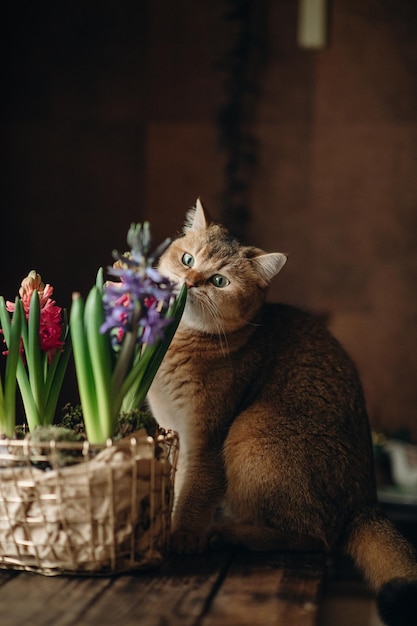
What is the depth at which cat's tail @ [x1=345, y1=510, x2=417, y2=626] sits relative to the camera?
1.19 m

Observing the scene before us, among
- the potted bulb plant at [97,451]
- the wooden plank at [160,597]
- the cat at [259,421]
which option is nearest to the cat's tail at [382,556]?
the cat at [259,421]

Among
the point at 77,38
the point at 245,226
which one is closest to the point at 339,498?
the point at 245,226

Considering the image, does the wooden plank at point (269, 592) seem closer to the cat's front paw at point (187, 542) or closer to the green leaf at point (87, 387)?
the cat's front paw at point (187, 542)

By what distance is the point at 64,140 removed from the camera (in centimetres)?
404

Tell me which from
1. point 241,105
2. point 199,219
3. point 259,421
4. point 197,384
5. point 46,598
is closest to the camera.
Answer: point 46,598

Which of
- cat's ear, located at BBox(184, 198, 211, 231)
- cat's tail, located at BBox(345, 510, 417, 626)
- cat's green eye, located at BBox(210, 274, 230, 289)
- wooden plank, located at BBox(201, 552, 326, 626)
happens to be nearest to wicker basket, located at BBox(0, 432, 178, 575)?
wooden plank, located at BBox(201, 552, 326, 626)

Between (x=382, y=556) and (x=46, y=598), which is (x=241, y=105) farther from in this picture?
(x=46, y=598)

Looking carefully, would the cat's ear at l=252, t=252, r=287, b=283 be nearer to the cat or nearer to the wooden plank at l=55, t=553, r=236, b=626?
the cat

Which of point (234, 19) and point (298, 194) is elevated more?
point (234, 19)

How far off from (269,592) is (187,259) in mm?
845

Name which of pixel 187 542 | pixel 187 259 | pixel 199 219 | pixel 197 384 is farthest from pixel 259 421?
pixel 199 219

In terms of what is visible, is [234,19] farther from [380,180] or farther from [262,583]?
[262,583]

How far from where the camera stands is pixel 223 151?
158 inches

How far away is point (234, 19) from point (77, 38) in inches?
32.6
